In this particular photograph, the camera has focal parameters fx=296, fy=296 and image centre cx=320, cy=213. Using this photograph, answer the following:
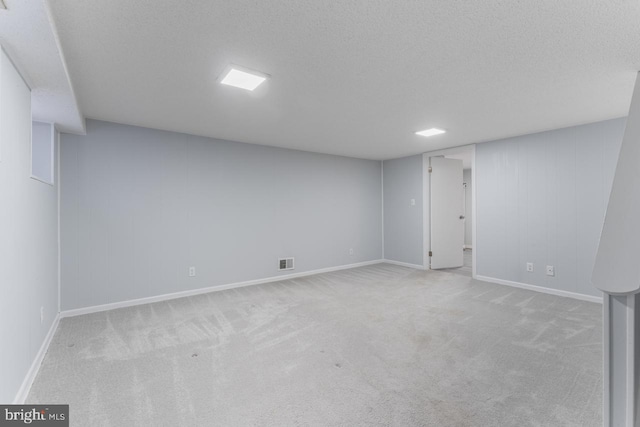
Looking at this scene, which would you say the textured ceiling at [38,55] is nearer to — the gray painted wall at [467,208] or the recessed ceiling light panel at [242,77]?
the recessed ceiling light panel at [242,77]

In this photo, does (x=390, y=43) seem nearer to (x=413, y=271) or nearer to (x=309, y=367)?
(x=309, y=367)

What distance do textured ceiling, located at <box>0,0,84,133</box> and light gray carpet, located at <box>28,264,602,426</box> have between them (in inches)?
84.1

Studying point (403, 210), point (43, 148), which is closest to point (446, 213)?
point (403, 210)

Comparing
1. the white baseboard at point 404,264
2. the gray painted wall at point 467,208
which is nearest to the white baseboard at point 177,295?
the white baseboard at point 404,264

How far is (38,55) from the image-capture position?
6.03ft

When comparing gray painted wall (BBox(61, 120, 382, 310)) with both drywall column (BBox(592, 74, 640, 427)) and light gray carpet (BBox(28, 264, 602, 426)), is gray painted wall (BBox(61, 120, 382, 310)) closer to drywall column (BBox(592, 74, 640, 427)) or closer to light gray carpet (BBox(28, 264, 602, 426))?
light gray carpet (BBox(28, 264, 602, 426))

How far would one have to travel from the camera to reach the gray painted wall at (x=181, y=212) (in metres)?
3.49

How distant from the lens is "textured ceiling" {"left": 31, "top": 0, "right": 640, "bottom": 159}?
166 cm

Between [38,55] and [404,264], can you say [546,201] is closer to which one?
[404,264]

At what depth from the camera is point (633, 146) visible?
1.02 meters

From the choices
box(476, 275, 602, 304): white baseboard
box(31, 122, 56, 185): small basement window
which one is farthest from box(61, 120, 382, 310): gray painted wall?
box(476, 275, 602, 304): white baseboard

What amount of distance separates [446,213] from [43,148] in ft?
20.3

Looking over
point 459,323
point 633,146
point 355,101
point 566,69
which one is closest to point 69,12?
point 355,101

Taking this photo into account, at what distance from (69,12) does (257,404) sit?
2.52 metres
